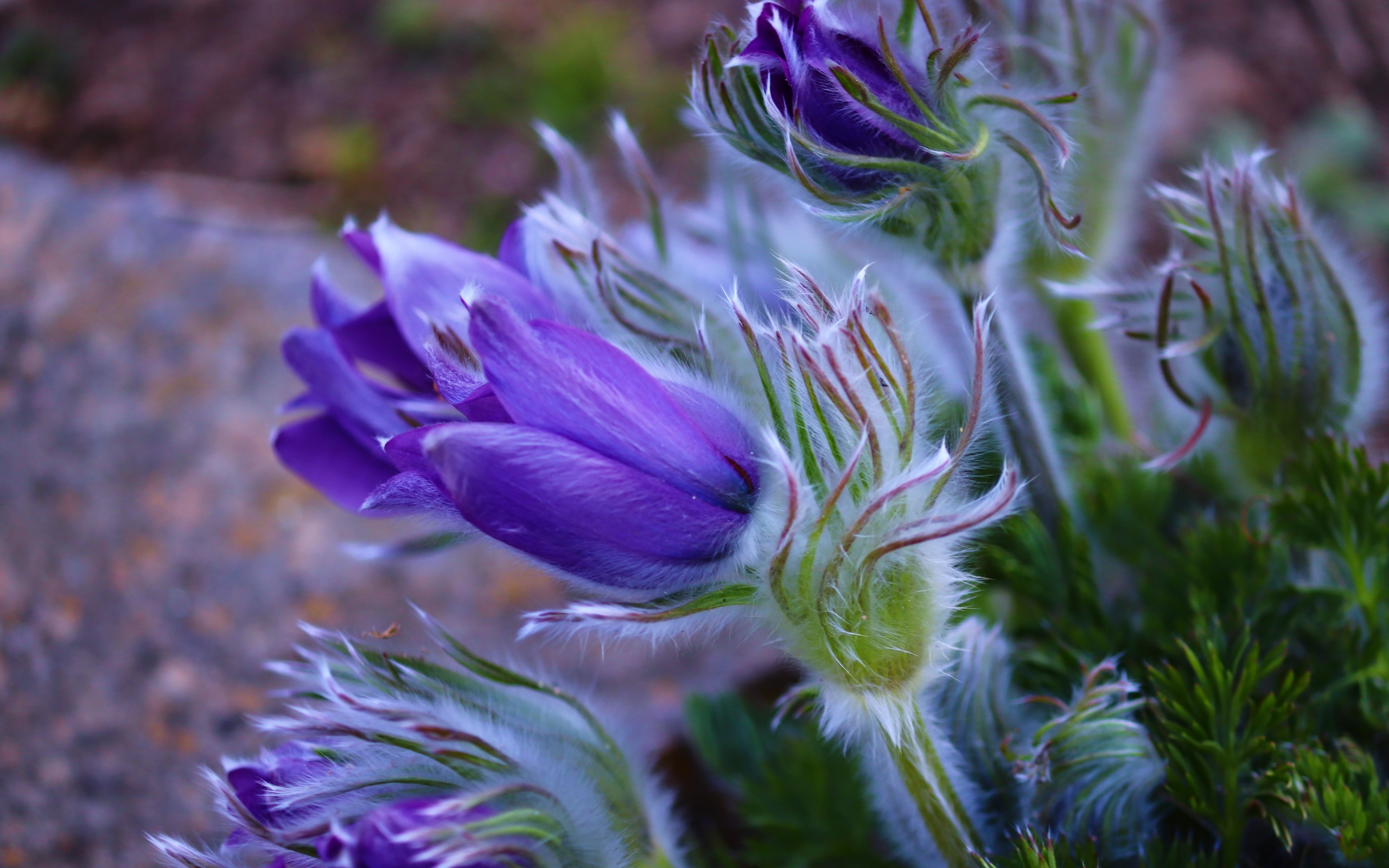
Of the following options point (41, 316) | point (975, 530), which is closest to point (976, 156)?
A: point (975, 530)

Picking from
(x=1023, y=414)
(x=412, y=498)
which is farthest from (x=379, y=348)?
(x=1023, y=414)

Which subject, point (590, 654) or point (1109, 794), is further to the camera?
point (590, 654)

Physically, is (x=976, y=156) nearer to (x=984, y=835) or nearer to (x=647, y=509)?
(x=647, y=509)

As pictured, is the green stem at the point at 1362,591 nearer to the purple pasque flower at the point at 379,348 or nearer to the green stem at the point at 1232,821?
the green stem at the point at 1232,821

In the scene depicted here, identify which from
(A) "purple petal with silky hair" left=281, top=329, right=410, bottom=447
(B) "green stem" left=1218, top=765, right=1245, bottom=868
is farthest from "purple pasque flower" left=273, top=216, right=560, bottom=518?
(B) "green stem" left=1218, top=765, right=1245, bottom=868

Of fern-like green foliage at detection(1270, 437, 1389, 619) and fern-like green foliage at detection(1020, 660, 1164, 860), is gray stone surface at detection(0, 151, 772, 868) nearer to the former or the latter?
fern-like green foliage at detection(1020, 660, 1164, 860)

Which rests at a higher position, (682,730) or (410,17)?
(410,17)
